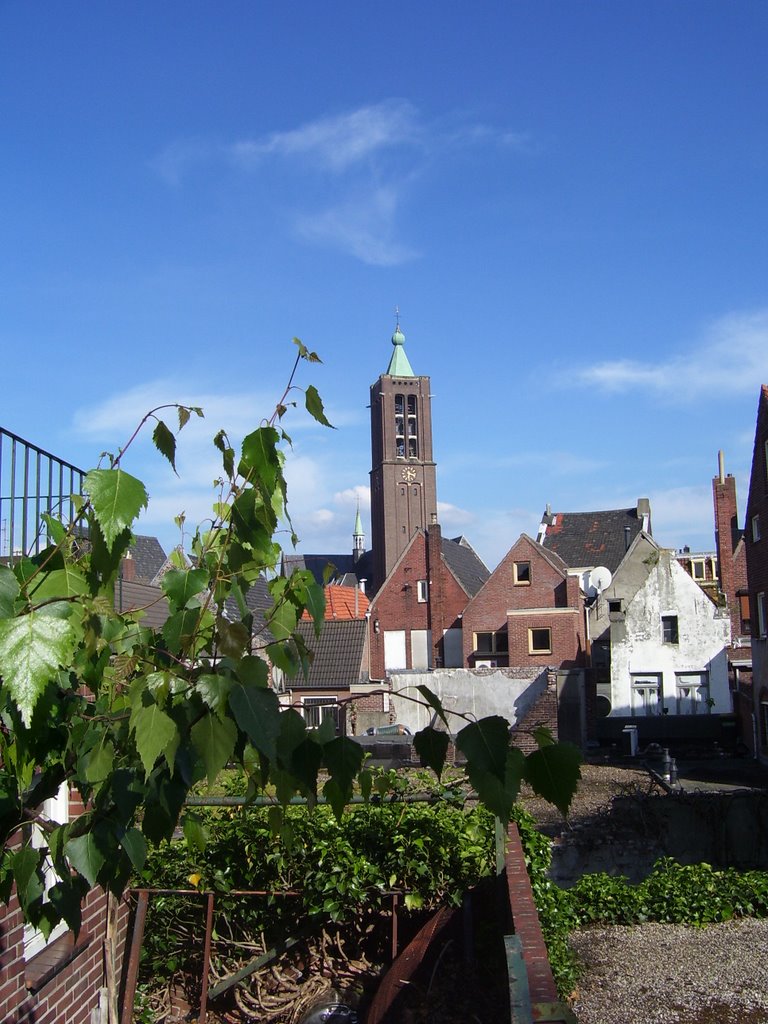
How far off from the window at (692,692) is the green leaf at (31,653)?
123 feet

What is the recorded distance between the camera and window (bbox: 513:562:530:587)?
4534cm

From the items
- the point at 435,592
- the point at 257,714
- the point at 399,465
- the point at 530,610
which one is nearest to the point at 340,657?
the point at 530,610

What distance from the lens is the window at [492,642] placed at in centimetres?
4594

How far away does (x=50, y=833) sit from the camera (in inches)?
122

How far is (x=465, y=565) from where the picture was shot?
A: 53.7 metres

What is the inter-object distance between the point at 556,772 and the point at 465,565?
5151cm

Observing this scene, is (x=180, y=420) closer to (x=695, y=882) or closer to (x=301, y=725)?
(x=301, y=725)

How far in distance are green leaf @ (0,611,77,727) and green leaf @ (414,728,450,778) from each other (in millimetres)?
1075

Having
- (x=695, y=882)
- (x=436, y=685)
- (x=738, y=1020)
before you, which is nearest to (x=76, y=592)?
(x=738, y=1020)

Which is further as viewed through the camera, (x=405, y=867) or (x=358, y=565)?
(x=358, y=565)

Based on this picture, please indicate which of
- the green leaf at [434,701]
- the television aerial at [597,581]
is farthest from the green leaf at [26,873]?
the television aerial at [597,581]

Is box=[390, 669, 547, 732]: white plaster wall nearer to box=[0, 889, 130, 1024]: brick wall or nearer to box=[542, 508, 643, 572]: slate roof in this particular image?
box=[542, 508, 643, 572]: slate roof

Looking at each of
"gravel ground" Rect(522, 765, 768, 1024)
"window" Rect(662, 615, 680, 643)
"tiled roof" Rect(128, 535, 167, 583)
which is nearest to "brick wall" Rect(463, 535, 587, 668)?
"window" Rect(662, 615, 680, 643)

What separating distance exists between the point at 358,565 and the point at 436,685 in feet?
192
